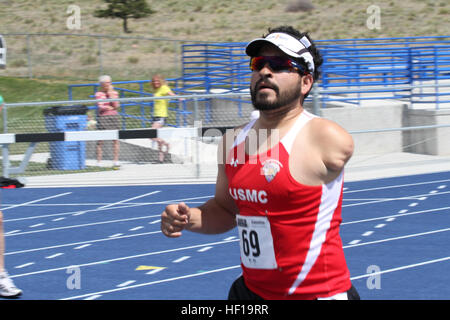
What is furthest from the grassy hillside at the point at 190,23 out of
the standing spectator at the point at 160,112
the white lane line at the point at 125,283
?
the white lane line at the point at 125,283

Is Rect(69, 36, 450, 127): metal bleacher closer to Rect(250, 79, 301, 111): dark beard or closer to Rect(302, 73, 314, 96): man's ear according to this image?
Rect(302, 73, 314, 96): man's ear

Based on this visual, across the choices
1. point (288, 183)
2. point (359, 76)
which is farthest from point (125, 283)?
point (359, 76)

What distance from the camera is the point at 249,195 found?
130 inches

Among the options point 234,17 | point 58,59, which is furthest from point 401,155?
point 234,17

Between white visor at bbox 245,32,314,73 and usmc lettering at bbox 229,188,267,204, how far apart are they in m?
0.59

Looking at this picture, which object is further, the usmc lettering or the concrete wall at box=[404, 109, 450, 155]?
the concrete wall at box=[404, 109, 450, 155]

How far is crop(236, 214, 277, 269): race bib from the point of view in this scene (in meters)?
3.32

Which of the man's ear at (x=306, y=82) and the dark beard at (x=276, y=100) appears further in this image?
the man's ear at (x=306, y=82)

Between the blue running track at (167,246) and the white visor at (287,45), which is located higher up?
the white visor at (287,45)

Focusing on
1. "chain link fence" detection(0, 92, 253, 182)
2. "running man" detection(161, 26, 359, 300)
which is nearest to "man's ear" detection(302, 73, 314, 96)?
"running man" detection(161, 26, 359, 300)

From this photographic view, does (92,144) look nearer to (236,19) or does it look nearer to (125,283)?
(125,283)

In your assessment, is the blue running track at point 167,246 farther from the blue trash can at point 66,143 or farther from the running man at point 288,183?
the running man at point 288,183

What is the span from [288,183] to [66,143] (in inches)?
433

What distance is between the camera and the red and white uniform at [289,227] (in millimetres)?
3207
